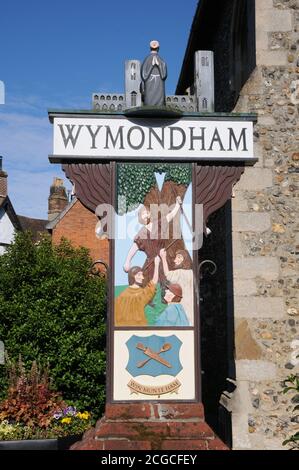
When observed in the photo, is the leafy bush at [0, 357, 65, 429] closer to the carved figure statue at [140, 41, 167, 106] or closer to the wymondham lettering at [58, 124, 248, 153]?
the wymondham lettering at [58, 124, 248, 153]

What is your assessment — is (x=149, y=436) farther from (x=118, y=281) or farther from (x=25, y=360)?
(x=25, y=360)

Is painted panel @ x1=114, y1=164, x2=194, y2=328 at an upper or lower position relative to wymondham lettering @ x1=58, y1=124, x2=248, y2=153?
lower

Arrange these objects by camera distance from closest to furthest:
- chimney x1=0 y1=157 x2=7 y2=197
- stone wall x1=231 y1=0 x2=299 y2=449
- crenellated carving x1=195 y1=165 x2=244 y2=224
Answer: crenellated carving x1=195 y1=165 x2=244 y2=224 < stone wall x1=231 y1=0 x2=299 y2=449 < chimney x1=0 y1=157 x2=7 y2=197

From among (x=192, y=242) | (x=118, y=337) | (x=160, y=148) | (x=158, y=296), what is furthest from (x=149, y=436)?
(x=160, y=148)

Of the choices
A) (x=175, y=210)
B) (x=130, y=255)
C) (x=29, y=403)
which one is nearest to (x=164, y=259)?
(x=130, y=255)

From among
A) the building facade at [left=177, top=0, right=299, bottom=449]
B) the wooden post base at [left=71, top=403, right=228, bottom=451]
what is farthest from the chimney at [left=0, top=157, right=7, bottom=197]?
the wooden post base at [left=71, top=403, right=228, bottom=451]

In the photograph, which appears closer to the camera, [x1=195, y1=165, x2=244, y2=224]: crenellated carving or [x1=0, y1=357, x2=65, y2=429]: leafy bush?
[x1=195, y1=165, x2=244, y2=224]: crenellated carving

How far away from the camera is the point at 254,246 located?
306 inches

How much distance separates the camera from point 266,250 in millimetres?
7750

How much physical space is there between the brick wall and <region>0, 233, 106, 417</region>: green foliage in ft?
31.3

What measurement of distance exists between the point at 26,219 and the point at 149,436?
28.4 meters

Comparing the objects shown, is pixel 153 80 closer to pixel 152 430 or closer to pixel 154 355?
pixel 154 355

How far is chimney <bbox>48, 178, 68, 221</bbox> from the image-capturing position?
2456 cm

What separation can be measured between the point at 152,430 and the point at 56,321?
545cm
